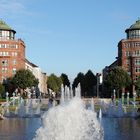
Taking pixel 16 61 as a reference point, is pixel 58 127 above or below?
below

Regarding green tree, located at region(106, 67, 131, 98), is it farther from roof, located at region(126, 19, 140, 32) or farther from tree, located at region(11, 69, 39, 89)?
tree, located at region(11, 69, 39, 89)

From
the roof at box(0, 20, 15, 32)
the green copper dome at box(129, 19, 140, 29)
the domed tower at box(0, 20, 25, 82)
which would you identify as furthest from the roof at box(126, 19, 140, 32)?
the roof at box(0, 20, 15, 32)

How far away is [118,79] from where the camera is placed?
146125 millimetres

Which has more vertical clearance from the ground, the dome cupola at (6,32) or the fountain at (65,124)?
the dome cupola at (6,32)

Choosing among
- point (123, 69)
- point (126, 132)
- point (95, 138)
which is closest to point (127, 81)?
point (123, 69)

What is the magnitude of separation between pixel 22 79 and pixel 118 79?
27.9 m

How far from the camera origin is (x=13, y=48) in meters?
154

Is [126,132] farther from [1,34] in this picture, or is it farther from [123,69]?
[1,34]

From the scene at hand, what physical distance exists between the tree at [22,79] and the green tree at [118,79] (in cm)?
2334

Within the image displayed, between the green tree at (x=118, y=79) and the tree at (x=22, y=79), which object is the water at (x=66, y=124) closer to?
the tree at (x=22, y=79)

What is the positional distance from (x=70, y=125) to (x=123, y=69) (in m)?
130

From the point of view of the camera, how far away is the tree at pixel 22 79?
144350 millimetres

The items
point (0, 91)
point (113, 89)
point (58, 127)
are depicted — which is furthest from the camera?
point (113, 89)

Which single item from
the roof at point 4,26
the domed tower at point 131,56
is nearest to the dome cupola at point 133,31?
the domed tower at point 131,56
